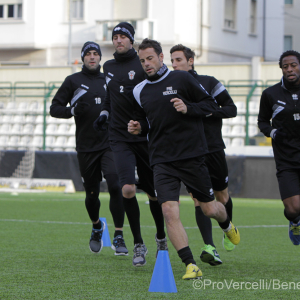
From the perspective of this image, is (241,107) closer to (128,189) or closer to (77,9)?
(128,189)

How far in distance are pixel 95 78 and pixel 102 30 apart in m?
28.5

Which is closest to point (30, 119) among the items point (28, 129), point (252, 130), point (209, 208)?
point (28, 129)

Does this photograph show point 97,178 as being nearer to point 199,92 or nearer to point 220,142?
point 220,142

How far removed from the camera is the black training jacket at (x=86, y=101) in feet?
24.9

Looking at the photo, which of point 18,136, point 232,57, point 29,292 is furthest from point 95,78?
point 232,57

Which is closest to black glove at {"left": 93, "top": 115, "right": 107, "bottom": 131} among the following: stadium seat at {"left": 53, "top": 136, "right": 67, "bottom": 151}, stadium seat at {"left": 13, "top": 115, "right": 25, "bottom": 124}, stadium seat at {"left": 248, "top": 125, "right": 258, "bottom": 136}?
stadium seat at {"left": 248, "top": 125, "right": 258, "bottom": 136}

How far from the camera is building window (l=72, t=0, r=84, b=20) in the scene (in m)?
37.4

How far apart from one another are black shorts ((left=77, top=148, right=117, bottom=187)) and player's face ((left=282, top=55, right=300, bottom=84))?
2185mm

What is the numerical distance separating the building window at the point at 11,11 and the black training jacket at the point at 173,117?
33444 millimetres

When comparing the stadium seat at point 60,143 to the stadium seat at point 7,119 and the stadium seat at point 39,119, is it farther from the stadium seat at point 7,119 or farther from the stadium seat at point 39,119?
the stadium seat at point 7,119

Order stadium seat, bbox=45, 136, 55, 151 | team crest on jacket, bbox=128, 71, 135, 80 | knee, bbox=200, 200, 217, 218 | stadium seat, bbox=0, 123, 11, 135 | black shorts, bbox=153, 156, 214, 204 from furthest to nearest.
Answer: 1. stadium seat, bbox=0, 123, 11, 135
2. stadium seat, bbox=45, 136, 55, 151
3. team crest on jacket, bbox=128, 71, 135, 80
4. knee, bbox=200, 200, 217, 218
5. black shorts, bbox=153, 156, 214, 204

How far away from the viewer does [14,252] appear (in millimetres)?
7336

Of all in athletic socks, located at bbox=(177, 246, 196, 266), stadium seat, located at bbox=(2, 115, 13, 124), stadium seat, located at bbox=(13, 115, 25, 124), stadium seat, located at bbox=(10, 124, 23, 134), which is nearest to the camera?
athletic socks, located at bbox=(177, 246, 196, 266)

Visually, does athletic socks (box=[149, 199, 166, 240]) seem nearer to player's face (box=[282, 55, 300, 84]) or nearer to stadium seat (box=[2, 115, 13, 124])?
player's face (box=[282, 55, 300, 84])
